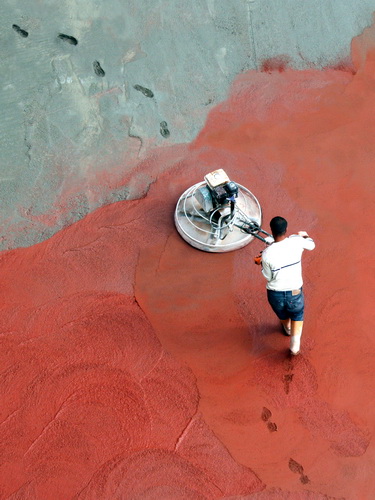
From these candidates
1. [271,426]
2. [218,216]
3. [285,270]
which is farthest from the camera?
[218,216]

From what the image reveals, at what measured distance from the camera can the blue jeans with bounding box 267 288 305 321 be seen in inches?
165

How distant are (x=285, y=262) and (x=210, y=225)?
1370 millimetres

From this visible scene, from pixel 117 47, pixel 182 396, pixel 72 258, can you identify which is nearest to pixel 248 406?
pixel 182 396

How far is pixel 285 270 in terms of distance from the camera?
13.4 feet

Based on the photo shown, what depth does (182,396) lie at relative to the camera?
4.45 metres

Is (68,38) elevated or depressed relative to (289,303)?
elevated

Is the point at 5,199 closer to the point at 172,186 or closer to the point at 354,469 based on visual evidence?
the point at 172,186

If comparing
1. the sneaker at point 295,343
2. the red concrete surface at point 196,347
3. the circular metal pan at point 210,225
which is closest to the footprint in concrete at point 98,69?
the red concrete surface at point 196,347

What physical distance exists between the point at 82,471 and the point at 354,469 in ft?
7.55

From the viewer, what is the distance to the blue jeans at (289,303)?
4.20 m

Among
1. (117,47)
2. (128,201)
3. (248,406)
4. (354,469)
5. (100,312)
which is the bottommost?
(354,469)

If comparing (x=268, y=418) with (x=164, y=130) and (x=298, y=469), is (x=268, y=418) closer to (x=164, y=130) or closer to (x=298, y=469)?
(x=298, y=469)

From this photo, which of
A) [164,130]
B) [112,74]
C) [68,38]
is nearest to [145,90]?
[112,74]

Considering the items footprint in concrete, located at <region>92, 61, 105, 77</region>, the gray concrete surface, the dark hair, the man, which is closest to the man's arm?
the man
